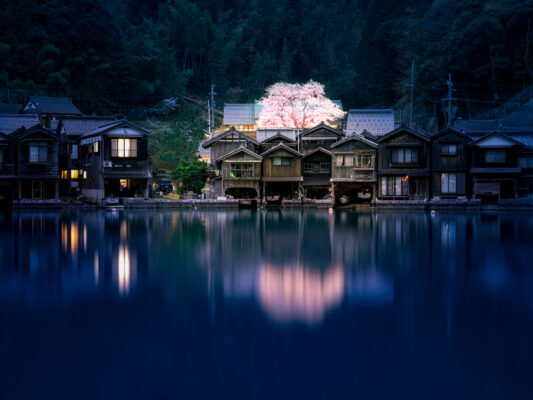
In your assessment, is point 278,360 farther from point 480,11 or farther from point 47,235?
point 480,11

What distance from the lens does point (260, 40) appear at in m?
83.4

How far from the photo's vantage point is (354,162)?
126 ft

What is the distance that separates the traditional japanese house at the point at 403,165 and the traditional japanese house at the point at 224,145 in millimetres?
9970

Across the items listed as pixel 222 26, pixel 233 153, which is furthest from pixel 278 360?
pixel 222 26

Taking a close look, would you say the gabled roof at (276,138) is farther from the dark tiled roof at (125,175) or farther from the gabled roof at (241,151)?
the dark tiled roof at (125,175)

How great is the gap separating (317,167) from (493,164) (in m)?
12.3

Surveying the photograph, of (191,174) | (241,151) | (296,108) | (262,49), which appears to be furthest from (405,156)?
(262,49)

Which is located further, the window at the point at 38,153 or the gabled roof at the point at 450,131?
→ the window at the point at 38,153

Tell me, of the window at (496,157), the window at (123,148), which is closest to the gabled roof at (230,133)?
the window at (123,148)

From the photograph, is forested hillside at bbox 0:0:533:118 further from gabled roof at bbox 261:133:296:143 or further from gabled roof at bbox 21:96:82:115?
gabled roof at bbox 261:133:296:143

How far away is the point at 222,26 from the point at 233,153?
50124 mm

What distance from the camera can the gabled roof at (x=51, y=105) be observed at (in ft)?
152

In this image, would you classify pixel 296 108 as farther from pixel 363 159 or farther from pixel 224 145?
pixel 363 159

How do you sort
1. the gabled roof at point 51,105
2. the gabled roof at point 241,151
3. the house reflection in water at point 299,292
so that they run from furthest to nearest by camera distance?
the gabled roof at point 51,105
the gabled roof at point 241,151
the house reflection in water at point 299,292
